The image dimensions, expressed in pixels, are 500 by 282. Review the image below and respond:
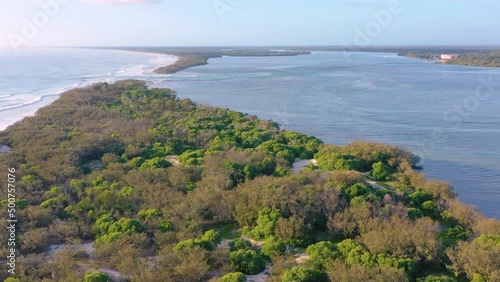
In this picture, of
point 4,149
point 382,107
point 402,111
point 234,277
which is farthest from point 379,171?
point 382,107

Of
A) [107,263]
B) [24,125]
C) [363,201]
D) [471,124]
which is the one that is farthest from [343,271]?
[471,124]

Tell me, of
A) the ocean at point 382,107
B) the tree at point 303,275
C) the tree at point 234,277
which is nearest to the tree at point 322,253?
the tree at point 303,275

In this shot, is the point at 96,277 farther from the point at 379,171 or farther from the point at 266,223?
the point at 379,171

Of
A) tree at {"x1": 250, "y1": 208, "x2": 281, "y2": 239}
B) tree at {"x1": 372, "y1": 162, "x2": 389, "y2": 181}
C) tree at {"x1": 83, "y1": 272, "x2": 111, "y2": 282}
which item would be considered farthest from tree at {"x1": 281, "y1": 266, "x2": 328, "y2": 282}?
tree at {"x1": 372, "y1": 162, "x2": 389, "y2": 181}

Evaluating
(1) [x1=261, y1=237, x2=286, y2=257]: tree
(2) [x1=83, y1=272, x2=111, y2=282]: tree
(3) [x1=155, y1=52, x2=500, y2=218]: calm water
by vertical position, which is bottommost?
(3) [x1=155, y1=52, x2=500, y2=218]: calm water

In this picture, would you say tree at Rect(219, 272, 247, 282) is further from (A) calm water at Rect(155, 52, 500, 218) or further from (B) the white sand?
(B) the white sand

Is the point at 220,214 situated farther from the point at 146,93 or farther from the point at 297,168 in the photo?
the point at 146,93
